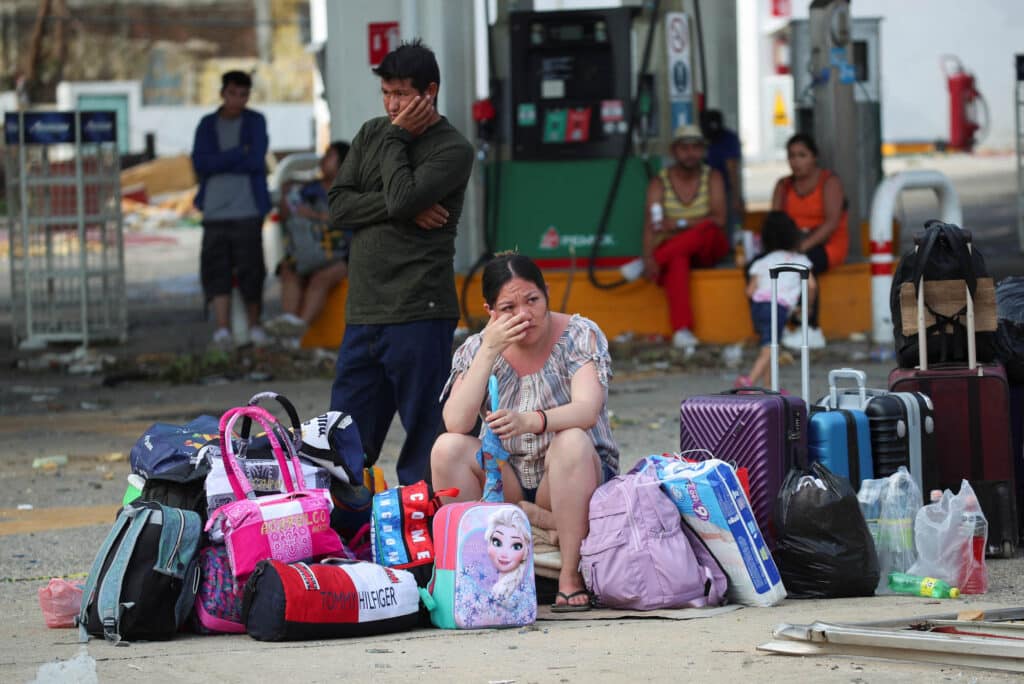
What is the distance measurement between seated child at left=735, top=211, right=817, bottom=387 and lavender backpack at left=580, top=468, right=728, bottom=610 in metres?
4.08

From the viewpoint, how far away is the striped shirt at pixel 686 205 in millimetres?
12883

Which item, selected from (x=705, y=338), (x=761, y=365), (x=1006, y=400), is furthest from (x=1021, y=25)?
(x=1006, y=400)

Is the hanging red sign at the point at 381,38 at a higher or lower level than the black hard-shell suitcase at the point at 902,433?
higher

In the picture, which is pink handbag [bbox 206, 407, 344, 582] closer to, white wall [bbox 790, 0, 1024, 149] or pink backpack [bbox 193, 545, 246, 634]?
pink backpack [bbox 193, 545, 246, 634]

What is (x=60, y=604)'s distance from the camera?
5516mm

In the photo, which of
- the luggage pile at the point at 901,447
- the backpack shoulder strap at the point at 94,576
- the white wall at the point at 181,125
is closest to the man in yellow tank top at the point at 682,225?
the luggage pile at the point at 901,447

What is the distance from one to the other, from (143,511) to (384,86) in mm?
1939

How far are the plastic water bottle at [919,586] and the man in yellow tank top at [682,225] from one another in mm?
7032

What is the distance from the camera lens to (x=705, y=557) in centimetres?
567

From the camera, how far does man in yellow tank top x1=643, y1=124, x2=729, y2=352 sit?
42.3 ft

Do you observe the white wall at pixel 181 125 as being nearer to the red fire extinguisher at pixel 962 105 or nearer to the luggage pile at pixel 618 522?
the red fire extinguisher at pixel 962 105

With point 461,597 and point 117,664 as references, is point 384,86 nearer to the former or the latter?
point 461,597

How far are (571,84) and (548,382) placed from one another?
313 inches

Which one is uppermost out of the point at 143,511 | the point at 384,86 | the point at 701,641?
the point at 384,86
